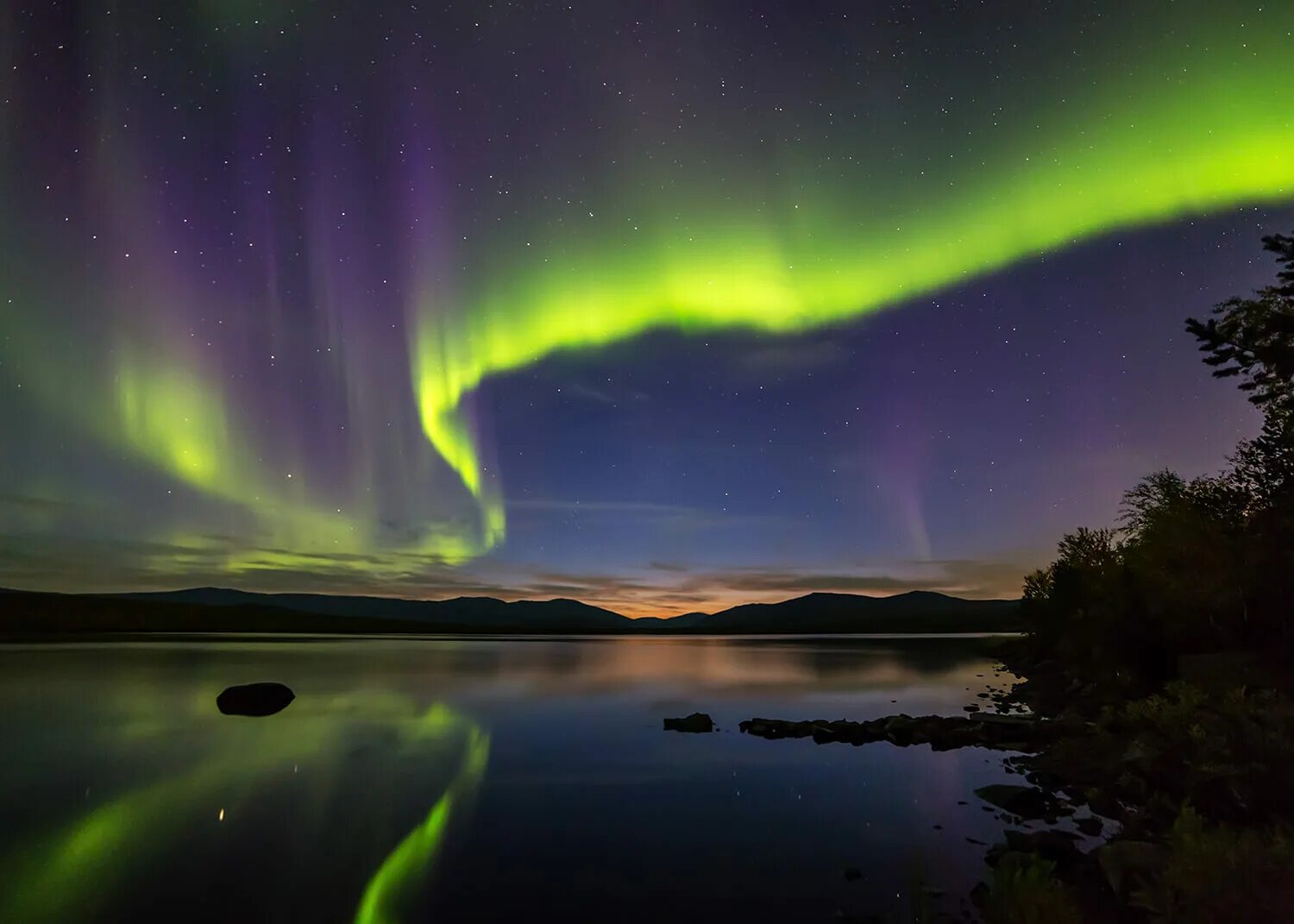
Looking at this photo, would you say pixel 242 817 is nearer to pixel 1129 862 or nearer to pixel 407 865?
pixel 407 865

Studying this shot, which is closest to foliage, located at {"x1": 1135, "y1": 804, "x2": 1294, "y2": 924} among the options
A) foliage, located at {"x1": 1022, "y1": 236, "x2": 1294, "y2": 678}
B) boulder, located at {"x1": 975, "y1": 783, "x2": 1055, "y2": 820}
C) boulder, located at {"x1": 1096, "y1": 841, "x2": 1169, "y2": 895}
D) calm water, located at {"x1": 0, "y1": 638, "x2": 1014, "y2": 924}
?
boulder, located at {"x1": 1096, "y1": 841, "x2": 1169, "y2": 895}

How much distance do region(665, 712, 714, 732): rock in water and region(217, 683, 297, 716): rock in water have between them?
29.3 meters

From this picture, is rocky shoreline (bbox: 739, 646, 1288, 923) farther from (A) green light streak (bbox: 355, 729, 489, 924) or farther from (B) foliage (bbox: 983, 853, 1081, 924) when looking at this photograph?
(A) green light streak (bbox: 355, 729, 489, 924)

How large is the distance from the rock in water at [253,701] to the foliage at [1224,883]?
55691mm

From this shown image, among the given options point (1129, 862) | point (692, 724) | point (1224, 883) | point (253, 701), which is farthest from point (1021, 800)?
point (253, 701)

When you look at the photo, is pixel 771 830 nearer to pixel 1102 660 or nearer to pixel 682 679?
pixel 1102 660

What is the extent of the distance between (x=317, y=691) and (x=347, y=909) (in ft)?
192

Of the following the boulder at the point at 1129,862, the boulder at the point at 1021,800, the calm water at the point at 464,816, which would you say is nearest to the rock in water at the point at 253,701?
the calm water at the point at 464,816

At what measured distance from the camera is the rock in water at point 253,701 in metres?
52.7

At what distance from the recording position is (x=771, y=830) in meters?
22.7

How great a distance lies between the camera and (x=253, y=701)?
5294cm

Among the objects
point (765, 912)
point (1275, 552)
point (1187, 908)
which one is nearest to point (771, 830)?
point (765, 912)

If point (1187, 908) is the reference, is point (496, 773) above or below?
below

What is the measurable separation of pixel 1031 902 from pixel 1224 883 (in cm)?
239
